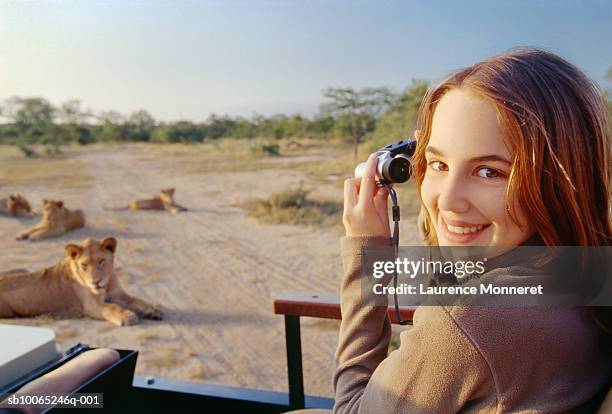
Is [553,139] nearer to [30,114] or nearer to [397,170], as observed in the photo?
[397,170]

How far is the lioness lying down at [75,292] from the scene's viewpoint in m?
3.96

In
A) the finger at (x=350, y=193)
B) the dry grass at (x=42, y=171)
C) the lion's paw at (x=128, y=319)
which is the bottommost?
the lion's paw at (x=128, y=319)

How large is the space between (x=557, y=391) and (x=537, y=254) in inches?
7.7

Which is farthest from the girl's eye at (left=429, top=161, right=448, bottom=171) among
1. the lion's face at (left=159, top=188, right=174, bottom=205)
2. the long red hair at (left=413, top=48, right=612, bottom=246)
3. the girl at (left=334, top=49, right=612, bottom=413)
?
the lion's face at (left=159, top=188, right=174, bottom=205)

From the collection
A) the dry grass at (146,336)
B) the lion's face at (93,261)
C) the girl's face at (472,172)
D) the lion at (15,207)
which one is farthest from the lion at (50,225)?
the girl's face at (472,172)

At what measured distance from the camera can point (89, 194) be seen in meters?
9.43

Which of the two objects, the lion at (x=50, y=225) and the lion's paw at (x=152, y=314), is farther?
the lion at (x=50, y=225)

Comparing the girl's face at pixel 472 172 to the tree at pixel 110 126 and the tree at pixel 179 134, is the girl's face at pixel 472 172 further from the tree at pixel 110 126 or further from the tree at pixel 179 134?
the tree at pixel 110 126

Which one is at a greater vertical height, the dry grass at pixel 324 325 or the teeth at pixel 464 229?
the teeth at pixel 464 229

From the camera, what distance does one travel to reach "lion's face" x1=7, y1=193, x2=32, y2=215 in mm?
7480

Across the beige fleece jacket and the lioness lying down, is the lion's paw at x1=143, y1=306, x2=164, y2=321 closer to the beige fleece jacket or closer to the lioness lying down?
the lioness lying down

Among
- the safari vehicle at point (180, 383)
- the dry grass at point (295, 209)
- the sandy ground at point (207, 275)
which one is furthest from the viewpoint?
the dry grass at point (295, 209)

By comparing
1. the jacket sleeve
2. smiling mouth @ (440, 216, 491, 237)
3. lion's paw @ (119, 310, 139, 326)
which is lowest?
lion's paw @ (119, 310, 139, 326)

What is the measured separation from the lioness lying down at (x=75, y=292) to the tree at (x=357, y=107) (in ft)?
30.2
